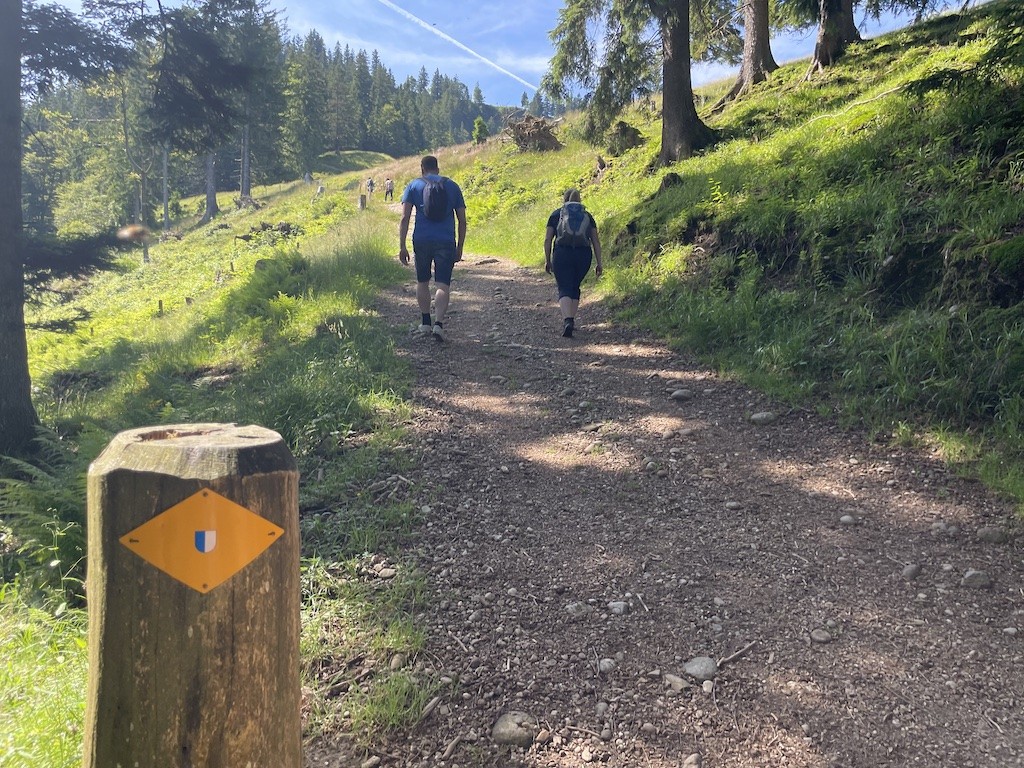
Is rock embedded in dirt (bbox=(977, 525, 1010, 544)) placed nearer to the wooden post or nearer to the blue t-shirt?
the wooden post

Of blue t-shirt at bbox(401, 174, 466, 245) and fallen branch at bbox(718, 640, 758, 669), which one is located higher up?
blue t-shirt at bbox(401, 174, 466, 245)

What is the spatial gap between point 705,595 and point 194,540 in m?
2.65

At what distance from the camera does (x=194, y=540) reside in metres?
1.51

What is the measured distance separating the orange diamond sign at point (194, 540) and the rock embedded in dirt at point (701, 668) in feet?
6.97

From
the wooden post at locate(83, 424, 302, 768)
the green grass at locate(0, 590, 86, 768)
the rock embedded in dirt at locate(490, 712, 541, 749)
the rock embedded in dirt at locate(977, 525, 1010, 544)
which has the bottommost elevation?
the rock embedded in dirt at locate(490, 712, 541, 749)

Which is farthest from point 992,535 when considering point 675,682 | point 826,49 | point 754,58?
point 754,58

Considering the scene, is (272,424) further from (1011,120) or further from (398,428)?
(1011,120)

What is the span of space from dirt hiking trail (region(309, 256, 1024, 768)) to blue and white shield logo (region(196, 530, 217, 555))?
144cm

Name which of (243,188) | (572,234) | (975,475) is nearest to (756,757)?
(975,475)

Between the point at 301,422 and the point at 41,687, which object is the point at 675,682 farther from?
the point at 301,422

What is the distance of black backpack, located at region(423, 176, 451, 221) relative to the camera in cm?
749

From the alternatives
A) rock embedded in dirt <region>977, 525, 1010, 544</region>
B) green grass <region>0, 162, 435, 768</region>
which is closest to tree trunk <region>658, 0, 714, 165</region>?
green grass <region>0, 162, 435, 768</region>

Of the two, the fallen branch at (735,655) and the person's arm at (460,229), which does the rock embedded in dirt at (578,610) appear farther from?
the person's arm at (460,229)

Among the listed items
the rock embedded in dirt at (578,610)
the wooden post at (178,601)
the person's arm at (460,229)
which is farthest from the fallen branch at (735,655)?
the person's arm at (460,229)
